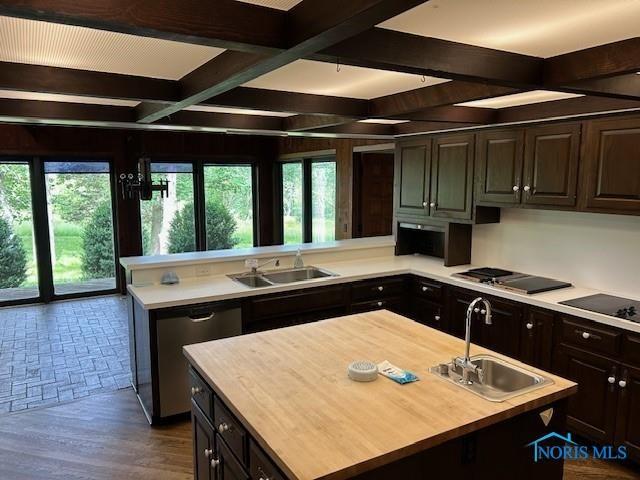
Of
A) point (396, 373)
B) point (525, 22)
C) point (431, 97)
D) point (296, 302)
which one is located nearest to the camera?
point (525, 22)

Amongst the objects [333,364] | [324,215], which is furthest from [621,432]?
[324,215]

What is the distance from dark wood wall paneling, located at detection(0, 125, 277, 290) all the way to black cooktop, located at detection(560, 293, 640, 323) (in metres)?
5.67

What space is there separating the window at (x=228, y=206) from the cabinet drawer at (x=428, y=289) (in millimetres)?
4375

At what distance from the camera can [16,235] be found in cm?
643

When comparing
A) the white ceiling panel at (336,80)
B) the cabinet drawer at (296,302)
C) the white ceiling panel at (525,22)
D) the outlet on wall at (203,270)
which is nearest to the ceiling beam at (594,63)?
the white ceiling panel at (525,22)

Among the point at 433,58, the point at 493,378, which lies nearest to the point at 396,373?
the point at 493,378

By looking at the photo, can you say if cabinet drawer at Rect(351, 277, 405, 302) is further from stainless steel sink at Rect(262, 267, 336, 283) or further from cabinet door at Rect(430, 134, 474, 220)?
cabinet door at Rect(430, 134, 474, 220)

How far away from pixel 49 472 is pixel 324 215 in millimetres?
4829

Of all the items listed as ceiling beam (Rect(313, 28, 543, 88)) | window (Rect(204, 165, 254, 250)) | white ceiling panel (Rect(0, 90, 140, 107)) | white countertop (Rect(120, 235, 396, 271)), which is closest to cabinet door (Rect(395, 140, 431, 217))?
white countertop (Rect(120, 235, 396, 271))

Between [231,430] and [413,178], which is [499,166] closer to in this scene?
[413,178]

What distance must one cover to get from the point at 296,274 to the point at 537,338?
202cm

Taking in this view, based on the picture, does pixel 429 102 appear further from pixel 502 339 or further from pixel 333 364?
pixel 502 339

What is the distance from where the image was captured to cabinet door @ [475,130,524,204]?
3.69 m

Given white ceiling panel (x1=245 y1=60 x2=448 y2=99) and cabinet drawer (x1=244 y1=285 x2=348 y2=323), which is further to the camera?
cabinet drawer (x1=244 y1=285 x2=348 y2=323)
